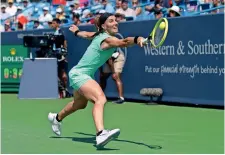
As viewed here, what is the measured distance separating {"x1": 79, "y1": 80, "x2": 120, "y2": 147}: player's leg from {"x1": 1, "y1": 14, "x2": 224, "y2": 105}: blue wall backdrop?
192 inches

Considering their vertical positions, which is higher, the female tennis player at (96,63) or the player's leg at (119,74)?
the female tennis player at (96,63)

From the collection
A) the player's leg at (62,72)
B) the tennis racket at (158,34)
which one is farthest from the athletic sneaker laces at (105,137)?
the player's leg at (62,72)

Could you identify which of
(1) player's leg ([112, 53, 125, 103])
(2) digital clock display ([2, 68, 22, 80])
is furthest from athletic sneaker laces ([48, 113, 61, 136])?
(2) digital clock display ([2, 68, 22, 80])

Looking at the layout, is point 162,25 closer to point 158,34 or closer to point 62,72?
point 158,34

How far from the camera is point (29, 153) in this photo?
245 inches

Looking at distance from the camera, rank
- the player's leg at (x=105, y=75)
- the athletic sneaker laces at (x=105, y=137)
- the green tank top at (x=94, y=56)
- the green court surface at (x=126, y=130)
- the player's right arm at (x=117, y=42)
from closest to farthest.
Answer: the athletic sneaker laces at (x=105, y=137), the player's right arm at (x=117, y=42), the green court surface at (x=126, y=130), the green tank top at (x=94, y=56), the player's leg at (x=105, y=75)

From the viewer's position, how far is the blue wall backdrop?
11242 millimetres

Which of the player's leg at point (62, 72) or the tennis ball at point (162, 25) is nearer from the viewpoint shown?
the tennis ball at point (162, 25)

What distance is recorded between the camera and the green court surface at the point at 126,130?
21.6 feet

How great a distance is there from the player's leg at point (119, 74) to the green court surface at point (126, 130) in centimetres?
69

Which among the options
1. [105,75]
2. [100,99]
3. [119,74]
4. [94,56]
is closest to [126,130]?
[100,99]

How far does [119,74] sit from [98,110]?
664cm

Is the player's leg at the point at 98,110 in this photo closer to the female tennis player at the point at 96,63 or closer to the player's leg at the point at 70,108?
the female tennis player at the point at 96,63

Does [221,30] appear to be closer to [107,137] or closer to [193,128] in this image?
[193,128]
